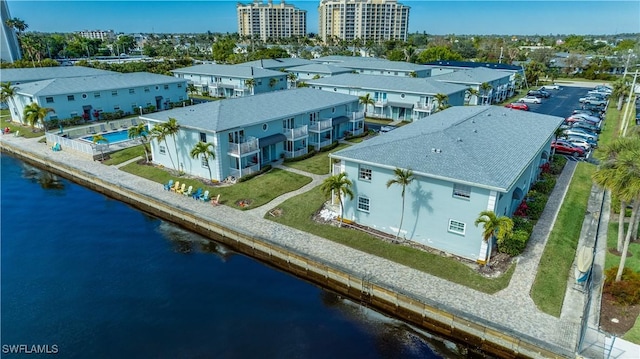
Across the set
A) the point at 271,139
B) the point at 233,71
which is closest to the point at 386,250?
the point at 271,139

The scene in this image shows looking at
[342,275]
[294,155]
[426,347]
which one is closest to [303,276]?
[342,275]

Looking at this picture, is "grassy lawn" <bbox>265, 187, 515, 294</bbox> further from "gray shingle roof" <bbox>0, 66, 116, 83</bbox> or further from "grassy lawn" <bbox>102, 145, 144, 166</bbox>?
"gray shingle roof" <bbox>0, 66, 116, 83</bbox>

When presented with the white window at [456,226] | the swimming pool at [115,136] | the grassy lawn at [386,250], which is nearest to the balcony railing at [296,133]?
the grassy lawn at [386,250]

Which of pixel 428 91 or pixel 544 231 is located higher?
pixel 428 91

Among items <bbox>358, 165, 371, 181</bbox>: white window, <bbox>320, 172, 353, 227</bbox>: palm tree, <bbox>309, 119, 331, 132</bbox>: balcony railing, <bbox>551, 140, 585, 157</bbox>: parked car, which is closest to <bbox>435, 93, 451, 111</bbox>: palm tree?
<bbox>551, 140, 585, 157</bbox>: parked car

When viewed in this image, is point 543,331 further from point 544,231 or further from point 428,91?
point 428,91

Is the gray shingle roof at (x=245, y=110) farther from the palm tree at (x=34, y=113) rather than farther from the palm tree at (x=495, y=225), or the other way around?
the palm tree at (x=495, y=225)
